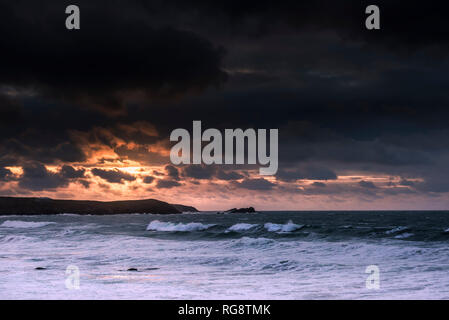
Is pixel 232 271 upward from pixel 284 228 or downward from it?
downward

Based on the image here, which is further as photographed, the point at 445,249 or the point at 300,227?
the point at 300,227

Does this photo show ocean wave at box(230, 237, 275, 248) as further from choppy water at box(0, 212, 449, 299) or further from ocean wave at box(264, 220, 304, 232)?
ocean wave at box(264, 220, 304, 232)

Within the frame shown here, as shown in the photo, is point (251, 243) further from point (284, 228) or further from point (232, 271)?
point (284, 228)

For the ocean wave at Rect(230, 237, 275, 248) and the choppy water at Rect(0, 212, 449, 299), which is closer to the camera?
the choppy water at Rect(0, 212, 449, 299)

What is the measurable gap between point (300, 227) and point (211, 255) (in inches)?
943

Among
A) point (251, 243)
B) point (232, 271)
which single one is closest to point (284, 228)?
point (251, 243)

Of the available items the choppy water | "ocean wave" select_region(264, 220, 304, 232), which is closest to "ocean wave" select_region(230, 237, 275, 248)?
the choppy water

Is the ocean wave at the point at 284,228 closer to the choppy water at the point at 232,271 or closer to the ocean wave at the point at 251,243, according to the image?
the ocean wave at the point at 251,243

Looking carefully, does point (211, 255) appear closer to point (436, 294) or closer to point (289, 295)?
point (289, 295)
